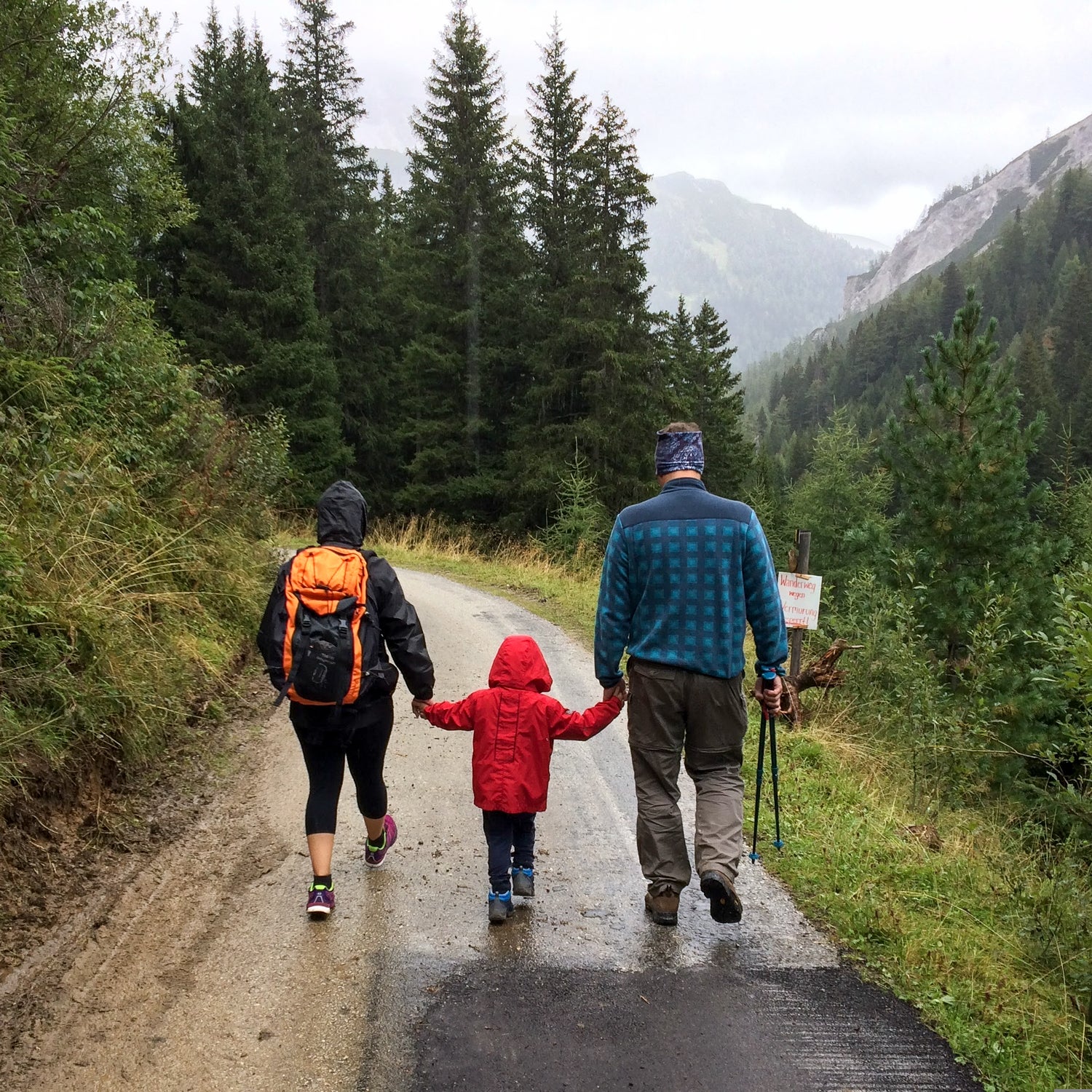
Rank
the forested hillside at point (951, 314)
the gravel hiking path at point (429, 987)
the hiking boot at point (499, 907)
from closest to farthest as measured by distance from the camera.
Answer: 1. the gravel hiking path at point (429, 987)
2. the hiking boot at point (499, 907)
3. the forested hillside at point (951, 314)

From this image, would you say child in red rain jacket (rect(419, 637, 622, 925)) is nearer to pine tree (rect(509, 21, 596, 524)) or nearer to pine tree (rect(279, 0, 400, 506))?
pine tree (rect(509, 21, 596, 524))

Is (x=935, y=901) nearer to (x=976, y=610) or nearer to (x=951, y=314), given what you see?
(x=976, y=610)

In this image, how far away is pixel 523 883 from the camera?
3.71 m

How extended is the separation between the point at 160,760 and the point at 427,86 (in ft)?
74.9

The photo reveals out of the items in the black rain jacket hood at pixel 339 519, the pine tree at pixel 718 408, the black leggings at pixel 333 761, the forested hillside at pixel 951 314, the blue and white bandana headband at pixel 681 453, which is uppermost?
the forested hillside at pixel 951 314

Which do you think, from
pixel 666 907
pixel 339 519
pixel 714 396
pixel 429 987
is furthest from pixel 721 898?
pixel 714 396

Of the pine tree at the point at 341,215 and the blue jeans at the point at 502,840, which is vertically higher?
the pine tree at the point at 341,215

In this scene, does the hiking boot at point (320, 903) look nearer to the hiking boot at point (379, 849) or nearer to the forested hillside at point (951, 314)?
the hiking boot at point (379, 849)

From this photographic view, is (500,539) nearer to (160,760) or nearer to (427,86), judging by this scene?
(427,86)

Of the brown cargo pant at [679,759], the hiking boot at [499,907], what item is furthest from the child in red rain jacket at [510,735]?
the brown cargo pant at [679,759]

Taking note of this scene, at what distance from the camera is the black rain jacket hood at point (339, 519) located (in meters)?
3.52

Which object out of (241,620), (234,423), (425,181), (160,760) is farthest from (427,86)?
(160,760)

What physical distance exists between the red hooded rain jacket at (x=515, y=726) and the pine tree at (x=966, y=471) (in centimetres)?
1168

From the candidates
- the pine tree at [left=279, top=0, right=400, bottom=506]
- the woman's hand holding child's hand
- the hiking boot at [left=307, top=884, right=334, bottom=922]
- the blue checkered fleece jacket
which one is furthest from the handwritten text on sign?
the pine tree at [left=279, top=0, right=400, bottom=506]
